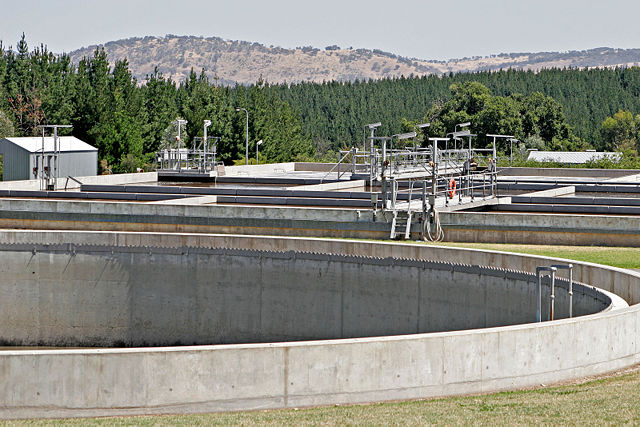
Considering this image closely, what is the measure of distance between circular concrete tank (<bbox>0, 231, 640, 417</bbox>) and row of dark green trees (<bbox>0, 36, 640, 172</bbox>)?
4943 centimetres

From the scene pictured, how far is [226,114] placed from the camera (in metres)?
92.9

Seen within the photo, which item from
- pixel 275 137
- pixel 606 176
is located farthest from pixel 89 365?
pixel 275 137

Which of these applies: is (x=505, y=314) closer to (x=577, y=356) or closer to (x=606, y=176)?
(x=577, y=356)

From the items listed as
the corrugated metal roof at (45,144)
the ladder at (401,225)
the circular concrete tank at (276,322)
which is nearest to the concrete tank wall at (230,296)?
the circular concrete tank at (276,322)

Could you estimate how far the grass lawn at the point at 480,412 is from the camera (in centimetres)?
1302

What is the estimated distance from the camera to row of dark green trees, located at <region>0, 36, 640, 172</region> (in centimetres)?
8119

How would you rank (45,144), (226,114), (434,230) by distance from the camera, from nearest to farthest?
(434,230), (45,144), (226,114)

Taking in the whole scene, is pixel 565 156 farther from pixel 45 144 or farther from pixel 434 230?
pixel 434 230

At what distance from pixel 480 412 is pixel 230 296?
15560 millimetres

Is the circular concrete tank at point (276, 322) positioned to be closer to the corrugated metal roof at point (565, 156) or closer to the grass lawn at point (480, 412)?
the grass lawn at point (480, 412)

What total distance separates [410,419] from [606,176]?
56.1m

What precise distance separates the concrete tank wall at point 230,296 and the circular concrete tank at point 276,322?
4cm

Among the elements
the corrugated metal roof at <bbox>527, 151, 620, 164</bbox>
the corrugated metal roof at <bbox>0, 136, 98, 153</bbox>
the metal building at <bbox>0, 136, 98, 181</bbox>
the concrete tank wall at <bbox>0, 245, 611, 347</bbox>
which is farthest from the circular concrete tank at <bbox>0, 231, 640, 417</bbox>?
the corrugated metal roof at <bbox>527, 151, 620, 164</bbox>

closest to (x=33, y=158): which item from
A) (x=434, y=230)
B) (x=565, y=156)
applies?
(x=434, y=230)
